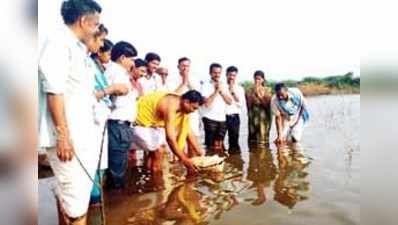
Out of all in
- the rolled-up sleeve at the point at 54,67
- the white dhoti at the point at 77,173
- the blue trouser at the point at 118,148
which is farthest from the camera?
the blue trouser at the point at 118,148

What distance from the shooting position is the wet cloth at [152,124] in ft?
6.56

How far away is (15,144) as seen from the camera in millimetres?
1617

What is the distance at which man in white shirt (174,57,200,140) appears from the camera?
1.98 m

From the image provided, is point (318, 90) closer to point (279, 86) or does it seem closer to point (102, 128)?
point (279, 86)

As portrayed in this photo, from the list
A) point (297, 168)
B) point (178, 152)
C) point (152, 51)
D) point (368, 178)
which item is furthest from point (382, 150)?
point (152, 51)

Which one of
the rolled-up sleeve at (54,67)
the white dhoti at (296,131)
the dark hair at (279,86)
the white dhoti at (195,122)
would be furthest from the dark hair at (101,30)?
the white dhoti at (296,131)

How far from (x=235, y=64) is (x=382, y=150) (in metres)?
0.63

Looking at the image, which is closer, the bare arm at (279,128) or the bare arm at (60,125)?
the bare arm at (60,125)

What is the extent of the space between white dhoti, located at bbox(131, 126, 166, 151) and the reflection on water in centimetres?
8

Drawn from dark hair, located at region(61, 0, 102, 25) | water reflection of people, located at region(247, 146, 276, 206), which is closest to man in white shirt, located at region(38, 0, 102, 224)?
dark hair, located at region(61, 0, 102, 25)

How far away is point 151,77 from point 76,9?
0.38 m

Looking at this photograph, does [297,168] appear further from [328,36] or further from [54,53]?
[54,53]

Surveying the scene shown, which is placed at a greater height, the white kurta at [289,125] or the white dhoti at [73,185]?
the white kurta at [289,125]

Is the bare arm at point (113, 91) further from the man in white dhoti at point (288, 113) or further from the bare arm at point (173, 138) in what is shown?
the man in white dhoti at point (288, 113)
